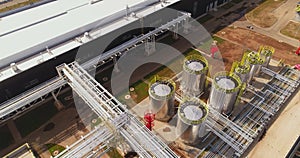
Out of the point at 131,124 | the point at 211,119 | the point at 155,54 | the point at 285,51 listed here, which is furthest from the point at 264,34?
the point at 131,124

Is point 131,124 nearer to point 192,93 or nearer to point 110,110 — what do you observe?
point 110,110

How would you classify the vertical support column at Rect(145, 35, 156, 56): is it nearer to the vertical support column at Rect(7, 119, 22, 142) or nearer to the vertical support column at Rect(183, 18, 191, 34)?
the vertical support column at Rect(183, 18, 191, 34)

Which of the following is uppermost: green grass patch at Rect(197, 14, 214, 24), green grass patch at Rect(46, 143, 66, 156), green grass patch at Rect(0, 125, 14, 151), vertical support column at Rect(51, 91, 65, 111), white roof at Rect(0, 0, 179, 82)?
white roof at Rect(0, 0, 179, 82)

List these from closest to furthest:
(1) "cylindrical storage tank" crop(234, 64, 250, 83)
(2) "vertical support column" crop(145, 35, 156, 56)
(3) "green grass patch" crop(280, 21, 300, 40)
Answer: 1. (1) "cylindrical storage tank" crop(234, 64, 250, 83)
2. (2) "vertical support column" crop(145, 35, 156, 56)
3. (3) "green grass patch" crop(280, 21, 300, 40)

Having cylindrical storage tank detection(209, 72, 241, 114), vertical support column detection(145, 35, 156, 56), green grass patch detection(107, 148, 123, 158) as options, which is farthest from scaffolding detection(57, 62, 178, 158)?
vertical support column detection(145, 35, 156, 56)

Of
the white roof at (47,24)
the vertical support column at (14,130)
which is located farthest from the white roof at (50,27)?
the vertical support column at (14,130)

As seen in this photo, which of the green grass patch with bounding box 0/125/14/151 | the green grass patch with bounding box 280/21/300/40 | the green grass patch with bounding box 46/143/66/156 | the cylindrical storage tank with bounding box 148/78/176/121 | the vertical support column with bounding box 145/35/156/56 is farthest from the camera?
the green grass patch with bounding box 280/21/300/40
